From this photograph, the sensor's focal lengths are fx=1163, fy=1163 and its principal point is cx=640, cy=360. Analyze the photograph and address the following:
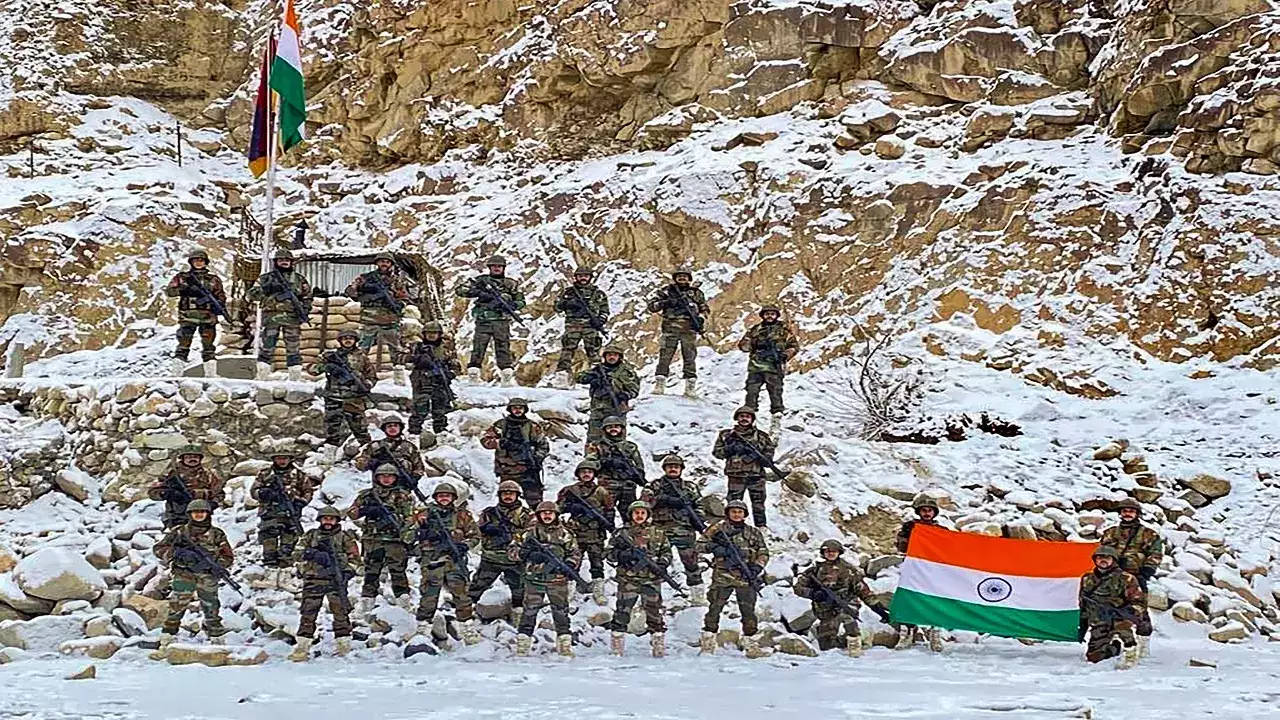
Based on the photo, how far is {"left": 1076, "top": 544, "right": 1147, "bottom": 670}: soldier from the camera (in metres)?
10.4

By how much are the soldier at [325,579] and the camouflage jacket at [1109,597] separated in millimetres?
6712

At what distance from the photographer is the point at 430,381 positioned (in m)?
13.0

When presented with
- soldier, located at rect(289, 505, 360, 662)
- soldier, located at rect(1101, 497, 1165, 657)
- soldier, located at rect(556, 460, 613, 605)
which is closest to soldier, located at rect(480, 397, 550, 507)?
soldier, located at rect(556, 460, 613, 605)

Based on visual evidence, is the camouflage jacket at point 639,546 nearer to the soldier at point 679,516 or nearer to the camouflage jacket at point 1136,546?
the soldier at point 679,516

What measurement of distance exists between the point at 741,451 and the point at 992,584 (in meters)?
2.80

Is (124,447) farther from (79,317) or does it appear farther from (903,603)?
(79,317)

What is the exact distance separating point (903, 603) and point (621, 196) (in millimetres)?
16355

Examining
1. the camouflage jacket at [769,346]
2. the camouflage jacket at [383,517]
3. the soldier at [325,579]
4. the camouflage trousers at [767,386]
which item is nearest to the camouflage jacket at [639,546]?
the camouflage jacket at [383,517]

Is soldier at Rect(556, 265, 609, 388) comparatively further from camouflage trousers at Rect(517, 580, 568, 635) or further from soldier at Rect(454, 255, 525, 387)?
camouflage trousers at Rect(517, 580, 568, 635)

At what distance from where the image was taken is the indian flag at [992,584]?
1112cm

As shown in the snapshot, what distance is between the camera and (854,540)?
13070 millimetres

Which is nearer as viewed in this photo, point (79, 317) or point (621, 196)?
point (621, 196)

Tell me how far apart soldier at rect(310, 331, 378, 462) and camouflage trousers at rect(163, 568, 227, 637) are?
261 centimetres

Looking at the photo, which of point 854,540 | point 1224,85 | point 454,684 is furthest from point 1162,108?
point 454,684
